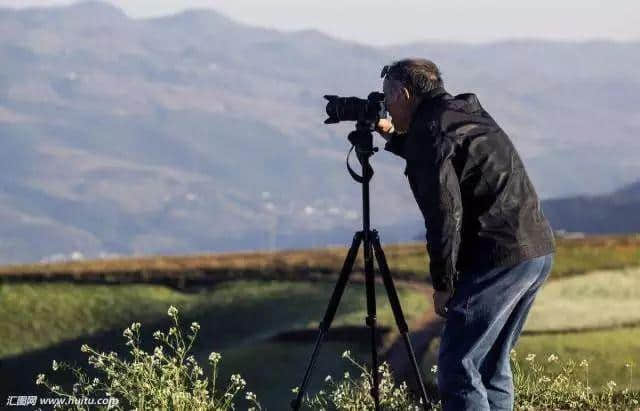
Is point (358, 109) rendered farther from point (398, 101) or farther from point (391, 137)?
point (398, 101)

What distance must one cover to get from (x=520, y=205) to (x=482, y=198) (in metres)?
0.27

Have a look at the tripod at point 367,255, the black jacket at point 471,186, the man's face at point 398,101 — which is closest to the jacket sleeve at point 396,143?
the tripod at point 367,255

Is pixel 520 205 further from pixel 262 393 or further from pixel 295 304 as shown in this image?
pixel 295 304

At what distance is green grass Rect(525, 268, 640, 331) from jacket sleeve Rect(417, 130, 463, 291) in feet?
39.6

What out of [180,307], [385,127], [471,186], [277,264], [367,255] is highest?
[385,127]

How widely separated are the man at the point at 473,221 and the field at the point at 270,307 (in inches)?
316

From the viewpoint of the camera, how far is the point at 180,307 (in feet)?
72.2

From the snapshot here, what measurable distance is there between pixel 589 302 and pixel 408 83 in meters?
14.4

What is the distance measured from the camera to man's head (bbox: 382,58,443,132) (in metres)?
7.02

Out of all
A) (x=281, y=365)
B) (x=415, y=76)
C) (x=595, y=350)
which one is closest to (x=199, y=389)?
(x=415, y=76)

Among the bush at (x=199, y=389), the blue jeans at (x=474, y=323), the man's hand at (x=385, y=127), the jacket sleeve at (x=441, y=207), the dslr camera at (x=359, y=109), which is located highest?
the dslr camera at (x=359, y=109)

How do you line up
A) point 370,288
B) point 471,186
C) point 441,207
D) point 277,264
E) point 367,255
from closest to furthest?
1. point 441,207
2. point 471,186
3. point 367,255
4. point 370,288
5. point 277,264

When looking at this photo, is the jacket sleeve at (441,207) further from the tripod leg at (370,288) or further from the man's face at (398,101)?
the tripod leg at (370,288)

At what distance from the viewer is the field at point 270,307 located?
1706 cm
